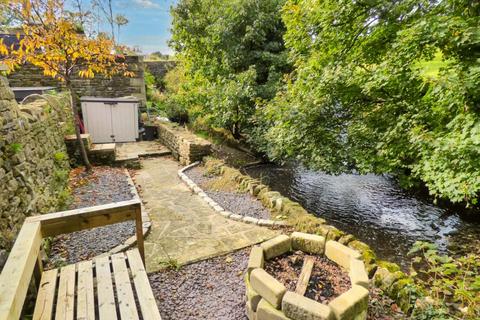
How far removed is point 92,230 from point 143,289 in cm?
237

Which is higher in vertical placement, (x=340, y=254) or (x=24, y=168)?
(x=24, y=168)

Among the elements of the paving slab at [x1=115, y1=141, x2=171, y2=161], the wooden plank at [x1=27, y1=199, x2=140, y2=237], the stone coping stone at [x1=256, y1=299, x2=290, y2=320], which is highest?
the wooden plank at [x1=27, y1=199, x2=140, y2=237]

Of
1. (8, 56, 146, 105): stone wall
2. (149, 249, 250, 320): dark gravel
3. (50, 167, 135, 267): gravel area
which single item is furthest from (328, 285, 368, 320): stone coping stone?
(8, 56, 146, 105): stone wall

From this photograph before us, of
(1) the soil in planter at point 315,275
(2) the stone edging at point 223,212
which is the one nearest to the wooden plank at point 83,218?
(1) the soil in planter at point 315,275

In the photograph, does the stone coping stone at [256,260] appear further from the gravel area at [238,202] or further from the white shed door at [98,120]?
the white shed door at [98,120]

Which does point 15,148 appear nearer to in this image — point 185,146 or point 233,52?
point 185,146

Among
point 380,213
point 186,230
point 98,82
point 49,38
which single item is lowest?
point 380,213

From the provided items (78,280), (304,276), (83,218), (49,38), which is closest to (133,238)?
(83,218)

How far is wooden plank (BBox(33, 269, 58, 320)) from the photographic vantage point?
6.29 feet

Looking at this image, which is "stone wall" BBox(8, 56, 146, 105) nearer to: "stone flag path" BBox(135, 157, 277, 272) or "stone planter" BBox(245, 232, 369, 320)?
"stone flag path" BBox(135, 157, 277, 272)

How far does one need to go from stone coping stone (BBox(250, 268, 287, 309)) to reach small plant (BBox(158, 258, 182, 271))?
1326 millimetres

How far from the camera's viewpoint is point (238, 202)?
5316 mm

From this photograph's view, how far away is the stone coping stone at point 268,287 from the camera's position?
2.14 m

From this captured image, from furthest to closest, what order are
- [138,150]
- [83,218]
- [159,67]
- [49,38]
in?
[159,67] < [138,150] < [49,38] < [83,218]
